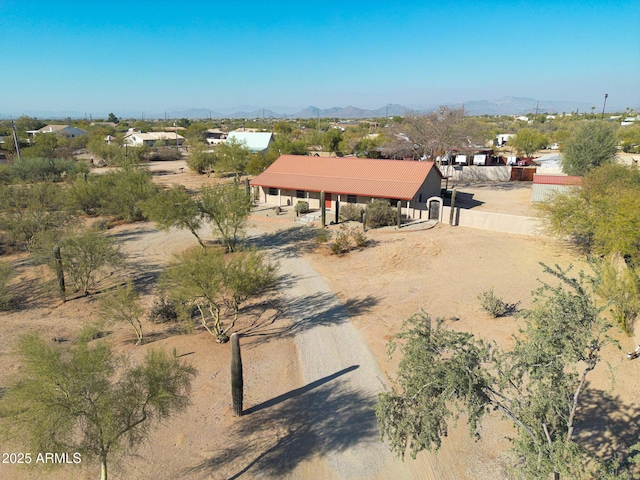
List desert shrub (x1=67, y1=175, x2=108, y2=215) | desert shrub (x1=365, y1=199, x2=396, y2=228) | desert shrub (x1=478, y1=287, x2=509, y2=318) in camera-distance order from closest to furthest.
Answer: desert shrub (x1=478, y1=287, x2=509, y2=318) < desert shrub (x1=365, y1=199, x2=396, y2=228) < desert shrub (x1=67, y1=175, x2=108, y2=215)

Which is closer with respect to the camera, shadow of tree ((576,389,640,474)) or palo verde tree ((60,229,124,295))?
shadow of tree ((576,389,640,474))

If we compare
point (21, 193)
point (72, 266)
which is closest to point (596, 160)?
point (72, 266)

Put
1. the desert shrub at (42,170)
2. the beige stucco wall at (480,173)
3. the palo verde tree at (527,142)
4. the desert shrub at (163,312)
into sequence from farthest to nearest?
the palo verde tree at (527,142) < the beige stucco wall at (480,173) < the desert shrub at (42,170) < the desert shrub at (163,312)

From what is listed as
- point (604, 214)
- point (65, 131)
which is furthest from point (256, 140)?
point (65, 131)

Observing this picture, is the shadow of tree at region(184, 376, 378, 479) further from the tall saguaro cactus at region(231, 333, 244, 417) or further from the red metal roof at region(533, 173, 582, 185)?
the red metal roof at region(533, 173, 582, 185)

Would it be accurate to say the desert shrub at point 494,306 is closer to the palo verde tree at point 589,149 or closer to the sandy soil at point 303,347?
the sandy soil at point 303,347

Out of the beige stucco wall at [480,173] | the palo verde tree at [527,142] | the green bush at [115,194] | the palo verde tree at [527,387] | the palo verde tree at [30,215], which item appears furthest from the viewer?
the palo verde tree at [527,142]

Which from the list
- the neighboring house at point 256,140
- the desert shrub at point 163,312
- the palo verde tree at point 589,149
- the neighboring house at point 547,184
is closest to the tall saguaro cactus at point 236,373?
the desert shrub at point 163,312

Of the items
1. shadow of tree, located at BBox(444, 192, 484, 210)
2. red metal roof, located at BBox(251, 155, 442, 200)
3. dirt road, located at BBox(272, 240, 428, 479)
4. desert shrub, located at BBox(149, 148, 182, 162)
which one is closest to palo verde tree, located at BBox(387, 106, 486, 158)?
shadow of tree, located at BBox(444, 192, 484, 210)
